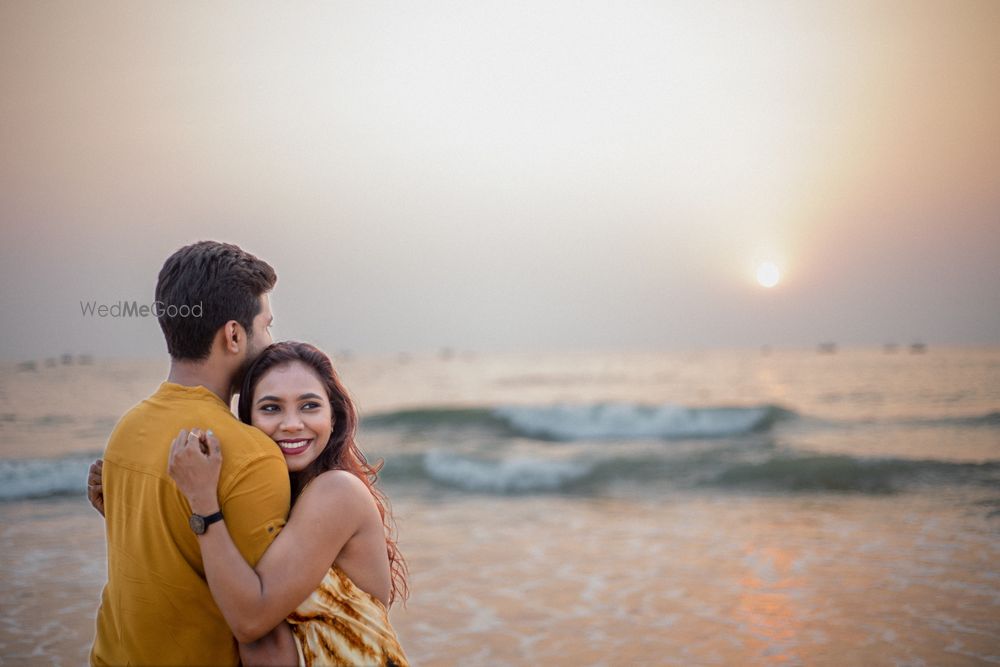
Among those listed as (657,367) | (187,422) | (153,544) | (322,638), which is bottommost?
(657,367)

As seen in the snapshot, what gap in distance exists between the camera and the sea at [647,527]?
578 cm

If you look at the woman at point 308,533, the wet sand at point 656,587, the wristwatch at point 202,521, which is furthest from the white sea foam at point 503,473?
the wristwatch at point 202,521

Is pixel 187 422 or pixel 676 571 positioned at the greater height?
pixel 187 422

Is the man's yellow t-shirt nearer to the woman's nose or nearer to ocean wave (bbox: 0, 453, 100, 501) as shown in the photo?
the woman's nose

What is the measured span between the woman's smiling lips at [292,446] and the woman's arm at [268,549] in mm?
170

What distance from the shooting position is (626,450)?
52.6 feet

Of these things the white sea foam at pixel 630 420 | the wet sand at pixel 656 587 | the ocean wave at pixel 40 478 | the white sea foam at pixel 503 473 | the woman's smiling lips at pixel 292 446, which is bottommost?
the white sea foam at pixel 630 420

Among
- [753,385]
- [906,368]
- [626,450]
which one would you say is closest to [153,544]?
[626,450]

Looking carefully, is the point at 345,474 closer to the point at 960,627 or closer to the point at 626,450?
the point at 960,627

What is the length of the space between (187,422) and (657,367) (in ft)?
126

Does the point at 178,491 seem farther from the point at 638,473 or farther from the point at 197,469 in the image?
the point at 638,473

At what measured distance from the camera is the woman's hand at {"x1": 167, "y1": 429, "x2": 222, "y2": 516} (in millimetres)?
2188

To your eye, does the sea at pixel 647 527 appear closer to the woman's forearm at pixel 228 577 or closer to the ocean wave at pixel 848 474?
the ocean wave at pixel 848 474

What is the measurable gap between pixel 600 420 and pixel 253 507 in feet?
61.5
